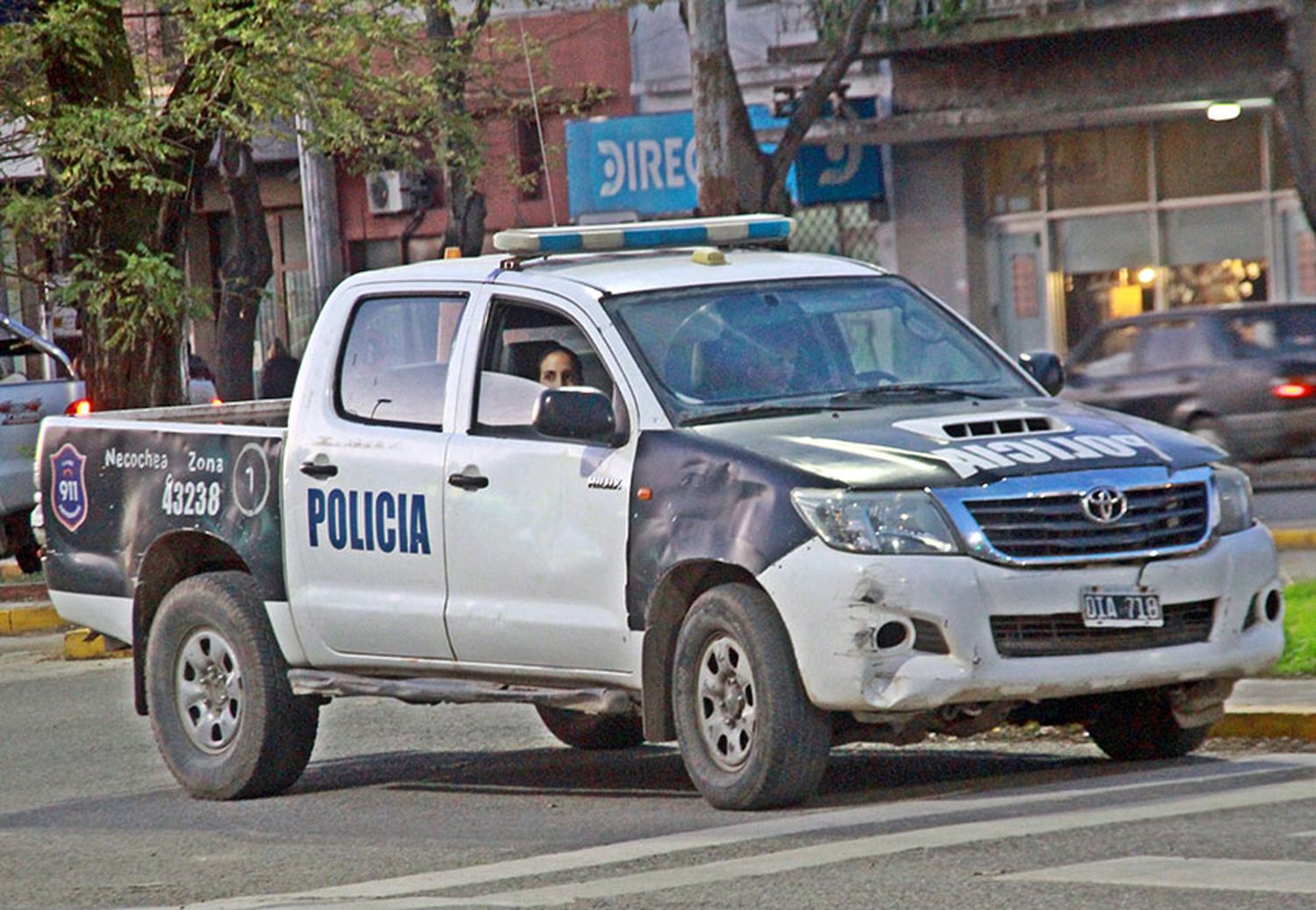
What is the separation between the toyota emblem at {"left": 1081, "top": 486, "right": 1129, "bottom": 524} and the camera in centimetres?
795

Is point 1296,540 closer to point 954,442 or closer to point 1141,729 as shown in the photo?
point 1141,729

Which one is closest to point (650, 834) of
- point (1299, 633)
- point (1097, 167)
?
point (1299, 633)

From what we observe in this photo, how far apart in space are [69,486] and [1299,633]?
509 cm

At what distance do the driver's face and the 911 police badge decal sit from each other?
227 centimetres

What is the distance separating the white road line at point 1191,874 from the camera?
634 centimetres

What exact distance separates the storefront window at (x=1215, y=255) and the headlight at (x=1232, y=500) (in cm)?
2106

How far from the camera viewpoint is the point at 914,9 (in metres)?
29.6

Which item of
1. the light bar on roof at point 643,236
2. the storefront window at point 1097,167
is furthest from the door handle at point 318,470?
the storefront window at point 1097,167

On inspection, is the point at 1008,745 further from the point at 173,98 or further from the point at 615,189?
the point at 615,189

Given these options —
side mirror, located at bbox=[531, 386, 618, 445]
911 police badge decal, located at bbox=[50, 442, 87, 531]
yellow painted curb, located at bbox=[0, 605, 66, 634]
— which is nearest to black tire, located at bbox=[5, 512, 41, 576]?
yellow painted curb, located at bbox=[0, 605, 66, 634]

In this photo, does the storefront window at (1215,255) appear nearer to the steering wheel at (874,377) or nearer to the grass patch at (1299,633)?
the grass patch at (1299,633)

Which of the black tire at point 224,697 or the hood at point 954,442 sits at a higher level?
the hood at point 954,442

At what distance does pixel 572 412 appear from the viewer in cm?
854

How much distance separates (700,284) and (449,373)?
3.03 feet
